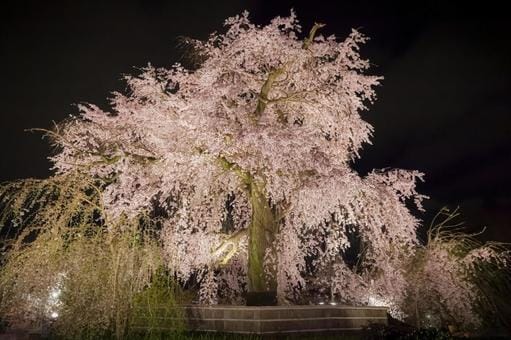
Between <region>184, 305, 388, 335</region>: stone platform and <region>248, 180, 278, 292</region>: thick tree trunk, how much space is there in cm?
153

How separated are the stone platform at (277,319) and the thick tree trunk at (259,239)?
1535mm

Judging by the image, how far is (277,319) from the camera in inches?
546

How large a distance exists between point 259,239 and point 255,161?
95.6 inches

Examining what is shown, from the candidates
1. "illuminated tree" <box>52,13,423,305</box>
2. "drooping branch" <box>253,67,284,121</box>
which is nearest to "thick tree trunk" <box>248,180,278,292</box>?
"illuminated tree" <box>52,13,423,305</box>

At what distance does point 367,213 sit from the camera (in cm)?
1589

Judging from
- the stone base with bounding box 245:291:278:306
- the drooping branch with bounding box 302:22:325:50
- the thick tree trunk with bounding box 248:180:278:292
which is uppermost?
the drooping branch with bounding box 302:22:325:50

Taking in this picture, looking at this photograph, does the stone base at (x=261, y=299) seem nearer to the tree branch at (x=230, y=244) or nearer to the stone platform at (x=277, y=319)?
the stone platform at (x=277, y=319)

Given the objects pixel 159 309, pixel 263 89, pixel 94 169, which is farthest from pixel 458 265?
Answer: pixel 94 169

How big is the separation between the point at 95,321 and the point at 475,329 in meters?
15.5

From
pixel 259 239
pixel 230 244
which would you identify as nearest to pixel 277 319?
pixel 259 239

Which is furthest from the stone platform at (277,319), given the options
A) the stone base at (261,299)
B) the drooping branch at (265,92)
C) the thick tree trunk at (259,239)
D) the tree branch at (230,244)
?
the drooping branch at (265,92)

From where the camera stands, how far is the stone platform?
13.8 meters

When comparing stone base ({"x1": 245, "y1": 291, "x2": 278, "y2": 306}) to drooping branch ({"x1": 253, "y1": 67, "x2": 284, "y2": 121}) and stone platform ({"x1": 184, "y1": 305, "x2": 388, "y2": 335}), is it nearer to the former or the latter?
stone platform ({"x1": 184, "y1": 305, "x2": 388, "y2": 335})

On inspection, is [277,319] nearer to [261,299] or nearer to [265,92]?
[261,299]
